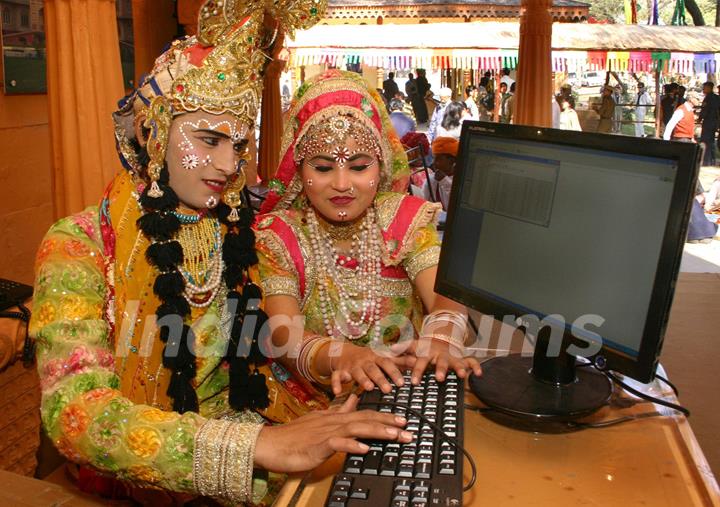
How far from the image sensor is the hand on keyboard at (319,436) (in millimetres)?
981

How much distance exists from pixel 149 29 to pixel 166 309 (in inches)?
144

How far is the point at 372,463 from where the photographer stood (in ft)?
3.11

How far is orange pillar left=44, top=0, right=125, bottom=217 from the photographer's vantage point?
2275 millimetres

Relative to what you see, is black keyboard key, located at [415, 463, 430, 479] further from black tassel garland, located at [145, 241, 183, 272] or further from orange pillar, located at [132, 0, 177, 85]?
orange pillar, located at [132, 0, 177, 85]

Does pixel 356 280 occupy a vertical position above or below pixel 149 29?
below

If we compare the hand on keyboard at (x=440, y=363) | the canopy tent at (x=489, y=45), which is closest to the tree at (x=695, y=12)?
the canopy tent at (x=489, y=45)

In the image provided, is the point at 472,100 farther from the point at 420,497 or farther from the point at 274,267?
the point at 420,497

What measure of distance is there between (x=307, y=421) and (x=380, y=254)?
768 millimetres

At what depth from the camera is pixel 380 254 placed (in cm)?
177

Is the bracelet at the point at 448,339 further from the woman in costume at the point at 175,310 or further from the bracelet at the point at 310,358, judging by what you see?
the woman in costume at the point at 175,310

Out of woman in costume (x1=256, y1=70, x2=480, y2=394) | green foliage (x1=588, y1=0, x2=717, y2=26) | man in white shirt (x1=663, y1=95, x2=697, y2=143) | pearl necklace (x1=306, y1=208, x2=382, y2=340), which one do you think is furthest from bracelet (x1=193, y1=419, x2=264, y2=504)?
green foliage (x1=588, y1=0, x2=717, y2=26)

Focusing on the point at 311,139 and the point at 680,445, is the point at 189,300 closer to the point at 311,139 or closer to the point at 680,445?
the point at 311,139

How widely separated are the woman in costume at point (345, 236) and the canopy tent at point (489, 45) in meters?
8.13

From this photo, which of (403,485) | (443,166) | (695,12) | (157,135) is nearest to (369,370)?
(403,485)
